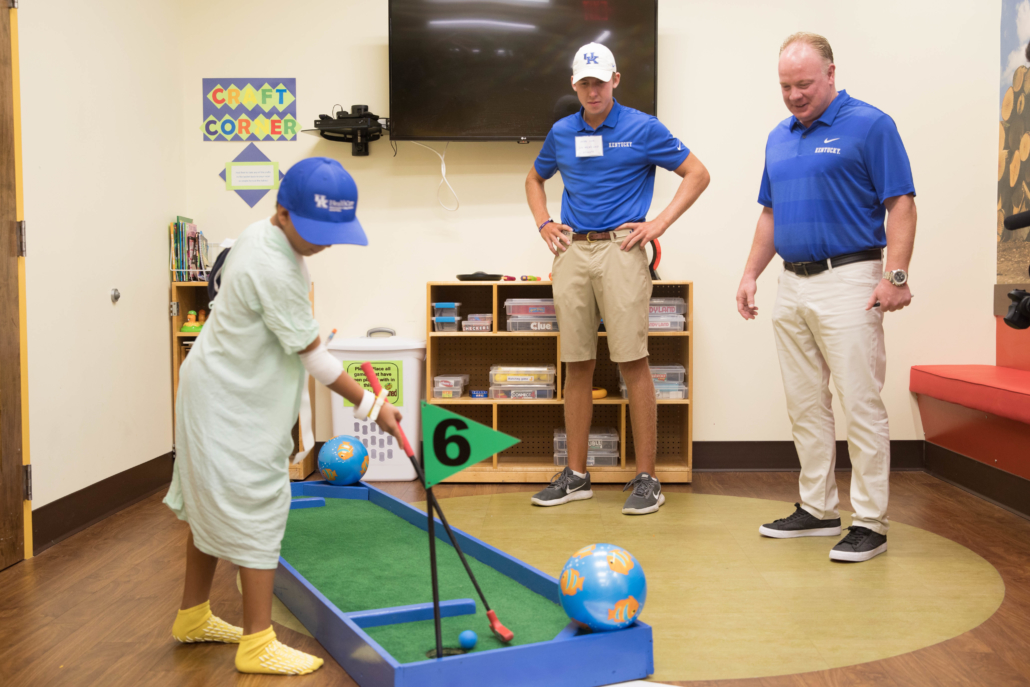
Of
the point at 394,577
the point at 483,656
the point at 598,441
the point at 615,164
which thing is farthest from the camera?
the point at 598,441

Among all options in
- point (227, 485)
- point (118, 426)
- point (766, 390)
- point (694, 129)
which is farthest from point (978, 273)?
point (118, 426)

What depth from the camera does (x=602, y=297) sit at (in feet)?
10.6

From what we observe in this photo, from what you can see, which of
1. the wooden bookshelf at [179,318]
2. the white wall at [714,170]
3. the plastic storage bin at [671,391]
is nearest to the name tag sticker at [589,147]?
the white wall at [714,170]

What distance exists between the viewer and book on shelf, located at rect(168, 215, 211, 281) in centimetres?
387

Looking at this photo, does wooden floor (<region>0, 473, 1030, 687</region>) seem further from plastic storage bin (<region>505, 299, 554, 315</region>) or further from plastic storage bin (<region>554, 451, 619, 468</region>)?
plastic storage bin (<region>505, 299, 554, 315</region>)

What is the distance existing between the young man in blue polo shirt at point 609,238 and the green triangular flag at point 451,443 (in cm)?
165

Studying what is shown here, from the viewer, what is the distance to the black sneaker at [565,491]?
10.7ft

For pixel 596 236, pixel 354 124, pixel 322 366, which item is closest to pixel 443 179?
pixel 354 124

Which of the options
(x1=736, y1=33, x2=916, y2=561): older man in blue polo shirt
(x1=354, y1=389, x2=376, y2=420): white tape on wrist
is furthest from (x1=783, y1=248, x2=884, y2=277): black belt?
(x1=354, y1=389, x2=376, y2=420): white tape on wrist

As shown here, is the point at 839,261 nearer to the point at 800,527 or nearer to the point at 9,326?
the point at 800,527

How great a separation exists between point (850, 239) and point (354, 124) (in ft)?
7.85

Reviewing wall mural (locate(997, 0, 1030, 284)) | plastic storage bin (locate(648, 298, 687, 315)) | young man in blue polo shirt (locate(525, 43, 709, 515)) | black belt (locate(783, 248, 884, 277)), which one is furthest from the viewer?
plastic storage bin (locate(648, 298, 687, 315))

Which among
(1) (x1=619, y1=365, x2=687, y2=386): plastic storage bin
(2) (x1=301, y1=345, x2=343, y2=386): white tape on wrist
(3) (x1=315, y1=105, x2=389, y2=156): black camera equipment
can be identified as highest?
(3) (x1=315, y1=105, x2=389, y2=156): black camera equipment

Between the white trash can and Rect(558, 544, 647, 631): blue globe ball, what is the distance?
2227 millimetres
